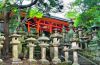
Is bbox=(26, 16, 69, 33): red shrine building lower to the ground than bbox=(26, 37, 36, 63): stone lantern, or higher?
higher

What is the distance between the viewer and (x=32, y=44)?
33.7ft

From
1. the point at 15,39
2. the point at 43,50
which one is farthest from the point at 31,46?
the point at 15,39

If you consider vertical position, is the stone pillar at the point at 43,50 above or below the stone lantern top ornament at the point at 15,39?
below

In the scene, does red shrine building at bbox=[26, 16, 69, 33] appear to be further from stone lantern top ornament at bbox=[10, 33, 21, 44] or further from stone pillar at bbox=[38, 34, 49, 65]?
stone lantern top ornament at bbox=[10, 33, 21, 44]

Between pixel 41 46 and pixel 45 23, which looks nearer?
pixel 41 46

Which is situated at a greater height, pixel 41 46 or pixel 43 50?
pixel 41 46

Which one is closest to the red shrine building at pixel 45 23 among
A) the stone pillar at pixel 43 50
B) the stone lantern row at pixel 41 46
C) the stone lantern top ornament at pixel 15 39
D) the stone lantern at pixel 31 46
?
the stone lantern row at pixel 41 46

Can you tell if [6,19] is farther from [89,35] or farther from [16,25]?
[89,35]

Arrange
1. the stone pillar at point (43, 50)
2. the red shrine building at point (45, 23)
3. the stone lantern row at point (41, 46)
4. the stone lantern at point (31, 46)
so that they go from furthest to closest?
the red shrine building at point (45, 23), the stone pillar at point (43, 50), the stone lantern at point (31, 46), the stone lantern row at point (41, 46)

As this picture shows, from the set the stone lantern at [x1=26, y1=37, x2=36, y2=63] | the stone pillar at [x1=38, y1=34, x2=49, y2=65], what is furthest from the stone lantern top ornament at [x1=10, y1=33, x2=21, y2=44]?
the stone pillar at [x1=38, y1=34, x2=49, y2=65]

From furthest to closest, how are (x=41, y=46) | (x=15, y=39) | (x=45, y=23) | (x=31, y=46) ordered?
(x=45, y=23) → (x=41, y=46) → (x=31, y=46) → (x=15, y=39)

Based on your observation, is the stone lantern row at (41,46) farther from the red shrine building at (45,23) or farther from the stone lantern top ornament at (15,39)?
the red shrine building at (45,23)

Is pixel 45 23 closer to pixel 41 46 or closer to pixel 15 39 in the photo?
pixel 41 46

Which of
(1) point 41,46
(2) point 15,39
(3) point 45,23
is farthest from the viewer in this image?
(3) point 45,23
